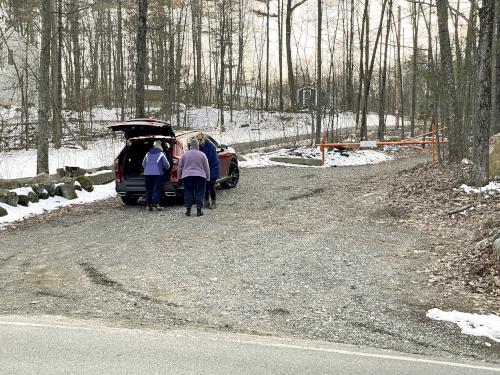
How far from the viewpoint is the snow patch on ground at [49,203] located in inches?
427

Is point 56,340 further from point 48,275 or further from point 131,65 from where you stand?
point 131,65

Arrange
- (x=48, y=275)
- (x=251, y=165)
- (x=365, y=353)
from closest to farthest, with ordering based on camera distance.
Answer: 1. (x=365, y=353)
2. (x=48, y=275)
3. (x=251, y=165)

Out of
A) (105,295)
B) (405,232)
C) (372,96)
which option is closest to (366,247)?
(405,232)

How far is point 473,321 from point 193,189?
676 cm

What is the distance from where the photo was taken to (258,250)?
817 centimetres

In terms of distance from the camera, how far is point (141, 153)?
12219 mm

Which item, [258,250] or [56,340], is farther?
[258,250]

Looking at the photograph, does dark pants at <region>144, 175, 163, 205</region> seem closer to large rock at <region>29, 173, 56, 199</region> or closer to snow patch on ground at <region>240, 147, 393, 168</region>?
large rock at <region>29, 173, 56, 199</region>

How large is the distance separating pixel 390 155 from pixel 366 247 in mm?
18315

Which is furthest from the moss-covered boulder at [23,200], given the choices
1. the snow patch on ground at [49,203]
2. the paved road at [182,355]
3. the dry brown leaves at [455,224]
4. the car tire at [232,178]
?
the dry brown leaves at [455,224]

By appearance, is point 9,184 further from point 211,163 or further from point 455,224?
point 455,224

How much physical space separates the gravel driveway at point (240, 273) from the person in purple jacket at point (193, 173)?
0.42 meters

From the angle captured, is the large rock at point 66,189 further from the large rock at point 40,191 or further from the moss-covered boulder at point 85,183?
the moss-covered boulder at point 85,183

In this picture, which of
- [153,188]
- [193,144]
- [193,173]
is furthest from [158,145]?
[193,173]
